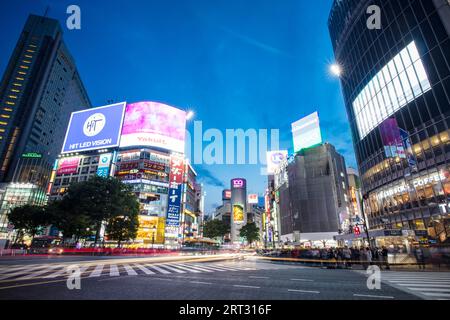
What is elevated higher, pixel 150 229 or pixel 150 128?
pixel 150 128

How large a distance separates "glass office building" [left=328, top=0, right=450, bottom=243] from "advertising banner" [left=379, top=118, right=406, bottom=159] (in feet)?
0.48

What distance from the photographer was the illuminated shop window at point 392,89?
103 ft

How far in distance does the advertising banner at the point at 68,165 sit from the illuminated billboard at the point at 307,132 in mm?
72674

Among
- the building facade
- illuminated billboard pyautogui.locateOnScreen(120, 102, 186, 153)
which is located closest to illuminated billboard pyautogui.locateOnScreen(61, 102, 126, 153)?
illuminated billboard pyautogui.locateOnScreen(120, 102, 186, 153)

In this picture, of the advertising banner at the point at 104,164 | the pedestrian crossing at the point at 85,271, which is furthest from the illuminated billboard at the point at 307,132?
the advertising banner at the point at 104,164

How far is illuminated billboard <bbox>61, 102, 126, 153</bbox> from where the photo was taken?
7019cm

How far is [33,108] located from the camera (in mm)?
104312

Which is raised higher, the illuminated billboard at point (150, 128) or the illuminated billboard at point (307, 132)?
the illuminated billboard at point (150, 128)

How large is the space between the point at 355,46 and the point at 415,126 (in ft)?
77.6

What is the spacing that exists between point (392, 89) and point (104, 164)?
245 feet

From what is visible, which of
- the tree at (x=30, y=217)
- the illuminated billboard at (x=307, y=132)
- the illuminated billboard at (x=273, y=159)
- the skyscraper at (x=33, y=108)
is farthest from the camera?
the illuminated billboard at (x=273, y=159)

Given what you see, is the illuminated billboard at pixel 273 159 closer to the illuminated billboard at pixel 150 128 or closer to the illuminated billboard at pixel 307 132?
A: the illuminated billboard at pixel 307 132

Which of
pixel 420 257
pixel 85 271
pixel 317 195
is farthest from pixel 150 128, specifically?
pixel 420 257

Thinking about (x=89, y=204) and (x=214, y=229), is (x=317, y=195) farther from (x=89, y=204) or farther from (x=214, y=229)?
(x=89, y=204)
